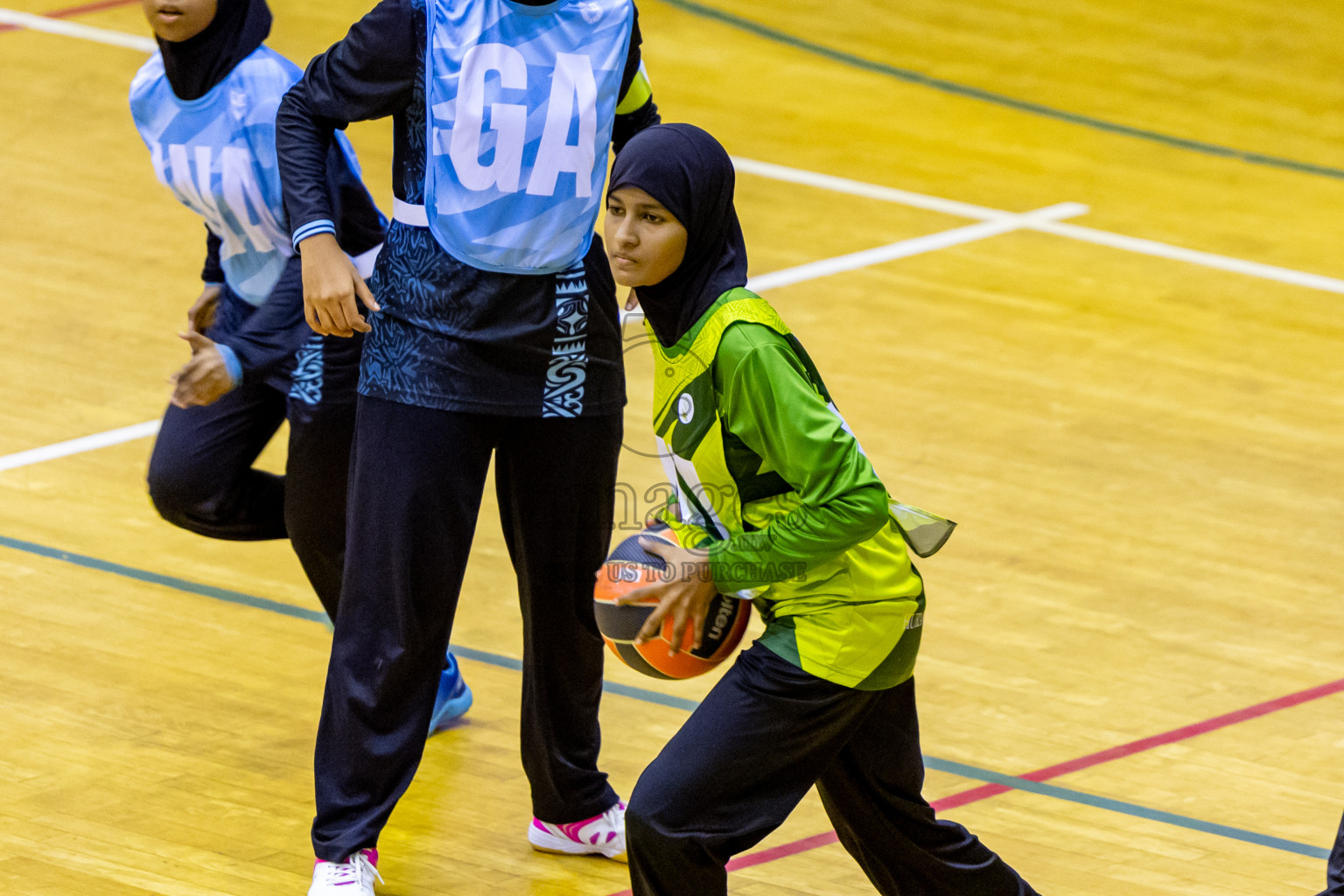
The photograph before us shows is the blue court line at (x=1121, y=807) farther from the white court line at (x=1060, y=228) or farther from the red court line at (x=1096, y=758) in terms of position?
the white court line at (x=1060, y=228)

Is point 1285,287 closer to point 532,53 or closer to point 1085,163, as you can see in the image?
point 1085,163

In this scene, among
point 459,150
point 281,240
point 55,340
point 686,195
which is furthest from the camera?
point 55,340

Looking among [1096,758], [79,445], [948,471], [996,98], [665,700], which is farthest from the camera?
[996,98]

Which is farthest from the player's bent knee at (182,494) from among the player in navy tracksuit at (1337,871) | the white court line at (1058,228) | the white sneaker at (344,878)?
the white court line at (1058,228)

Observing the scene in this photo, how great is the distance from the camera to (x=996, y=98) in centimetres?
1041

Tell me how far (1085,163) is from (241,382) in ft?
20.9

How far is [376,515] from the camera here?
356 centimetres

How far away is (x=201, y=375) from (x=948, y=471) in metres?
2.86

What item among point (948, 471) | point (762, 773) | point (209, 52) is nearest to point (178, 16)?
point (209, 52)

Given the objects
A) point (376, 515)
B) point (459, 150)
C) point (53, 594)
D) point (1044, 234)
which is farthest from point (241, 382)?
point (1044, 234)

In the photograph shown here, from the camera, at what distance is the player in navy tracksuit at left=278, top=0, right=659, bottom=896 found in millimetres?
3434

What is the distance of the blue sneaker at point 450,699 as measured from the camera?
174 inches

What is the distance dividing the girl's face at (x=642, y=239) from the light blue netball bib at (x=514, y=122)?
439 millimetres

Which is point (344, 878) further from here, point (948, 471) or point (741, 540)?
point (948, 471)
